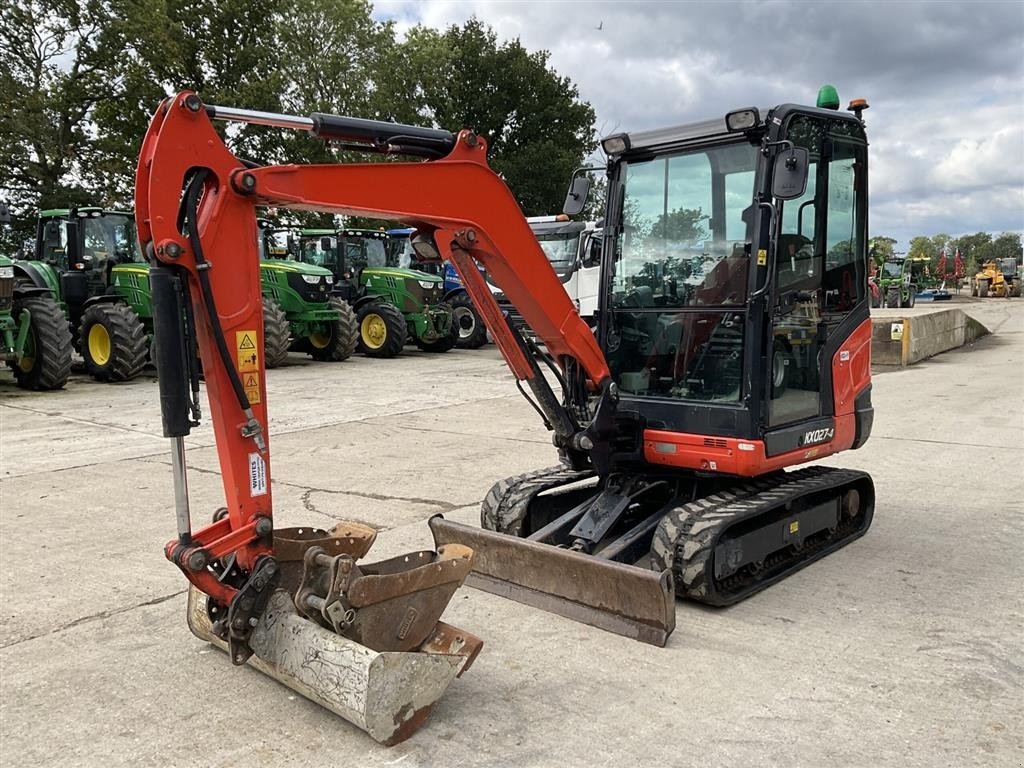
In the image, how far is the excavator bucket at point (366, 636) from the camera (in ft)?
10.6

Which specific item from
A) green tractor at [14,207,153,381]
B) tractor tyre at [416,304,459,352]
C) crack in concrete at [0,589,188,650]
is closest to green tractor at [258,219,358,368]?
tractor tyre at [416,304,459,352]

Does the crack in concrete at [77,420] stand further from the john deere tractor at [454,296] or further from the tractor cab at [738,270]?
the john deere tractor at [454,296]

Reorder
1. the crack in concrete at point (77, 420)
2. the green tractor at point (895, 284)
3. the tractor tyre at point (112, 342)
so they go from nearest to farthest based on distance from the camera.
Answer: the crack in concrete at point (77, 420) < the tractor tyre at point (112, 342) < the green tractor at point (895, 284)

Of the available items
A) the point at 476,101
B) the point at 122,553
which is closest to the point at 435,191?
the point at 122,553

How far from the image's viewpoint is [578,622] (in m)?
4.45

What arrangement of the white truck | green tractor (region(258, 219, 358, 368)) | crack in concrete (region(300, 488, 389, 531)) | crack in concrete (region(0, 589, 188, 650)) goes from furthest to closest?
green tractor (region(258, 219, 358, 368)), the white truck, crack in concrete (region(300, 488, 389, 531)), crack in concrete (region(0, 589, 188, 650))

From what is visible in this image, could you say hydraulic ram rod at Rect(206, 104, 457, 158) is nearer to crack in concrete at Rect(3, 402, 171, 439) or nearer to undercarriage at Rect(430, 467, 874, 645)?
undercarriage at Rect(430, 467, 874, 645)

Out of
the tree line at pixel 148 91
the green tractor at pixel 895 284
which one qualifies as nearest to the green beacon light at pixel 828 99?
the tree line at pixel 148 91

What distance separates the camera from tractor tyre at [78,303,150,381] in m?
13.6

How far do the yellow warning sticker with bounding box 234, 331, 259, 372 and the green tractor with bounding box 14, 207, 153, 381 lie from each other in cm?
1115

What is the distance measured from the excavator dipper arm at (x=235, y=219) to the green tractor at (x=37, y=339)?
10.4m

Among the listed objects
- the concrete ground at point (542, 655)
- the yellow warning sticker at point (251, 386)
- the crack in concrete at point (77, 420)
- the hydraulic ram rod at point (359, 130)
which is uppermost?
the hydraulic ram rod at point (359, 130)

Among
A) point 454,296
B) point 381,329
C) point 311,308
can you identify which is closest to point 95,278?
point 311,308

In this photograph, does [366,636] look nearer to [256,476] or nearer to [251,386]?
[256,476]
